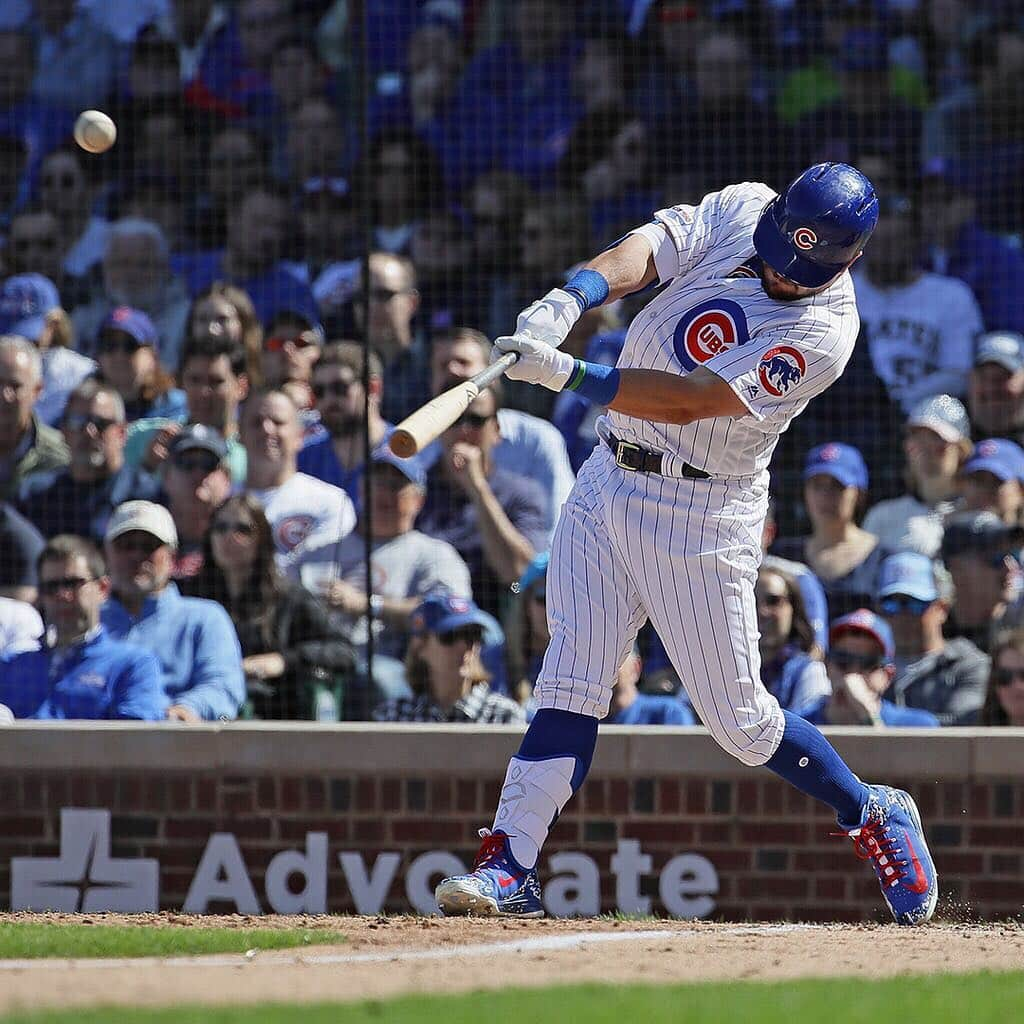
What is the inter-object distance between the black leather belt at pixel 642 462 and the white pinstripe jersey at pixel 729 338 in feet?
0.06

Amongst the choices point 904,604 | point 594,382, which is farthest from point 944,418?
point 594,382

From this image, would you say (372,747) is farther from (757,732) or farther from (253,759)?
(757,732)

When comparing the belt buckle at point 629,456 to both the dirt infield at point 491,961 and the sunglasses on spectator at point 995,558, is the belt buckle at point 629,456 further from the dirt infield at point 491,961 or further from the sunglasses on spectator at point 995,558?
the sunglasses on spectator at point 995,558

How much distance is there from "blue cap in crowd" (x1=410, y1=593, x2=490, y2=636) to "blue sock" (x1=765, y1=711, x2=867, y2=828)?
1.88 m

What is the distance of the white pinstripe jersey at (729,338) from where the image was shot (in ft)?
13.9

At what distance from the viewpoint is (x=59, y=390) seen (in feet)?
25.3

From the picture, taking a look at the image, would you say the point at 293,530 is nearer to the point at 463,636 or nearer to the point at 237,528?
the point at 237,528

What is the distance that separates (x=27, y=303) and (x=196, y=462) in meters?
1.45

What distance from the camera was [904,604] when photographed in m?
6.52

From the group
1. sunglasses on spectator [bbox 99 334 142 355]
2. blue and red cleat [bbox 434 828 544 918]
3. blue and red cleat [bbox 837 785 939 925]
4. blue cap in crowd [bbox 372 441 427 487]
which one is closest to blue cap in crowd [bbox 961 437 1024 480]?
blue cap in crowd [bbox 372 441 427 487]

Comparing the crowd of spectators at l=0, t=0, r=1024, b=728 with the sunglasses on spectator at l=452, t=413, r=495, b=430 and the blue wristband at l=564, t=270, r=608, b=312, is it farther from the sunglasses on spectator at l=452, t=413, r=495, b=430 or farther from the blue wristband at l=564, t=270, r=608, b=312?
the blue wristband at l=564, t=270, r=608, b=312

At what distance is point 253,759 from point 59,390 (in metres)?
2.41

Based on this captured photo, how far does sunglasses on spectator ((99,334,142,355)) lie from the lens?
7.71 m

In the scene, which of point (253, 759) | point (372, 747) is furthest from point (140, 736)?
point (372, 747)
